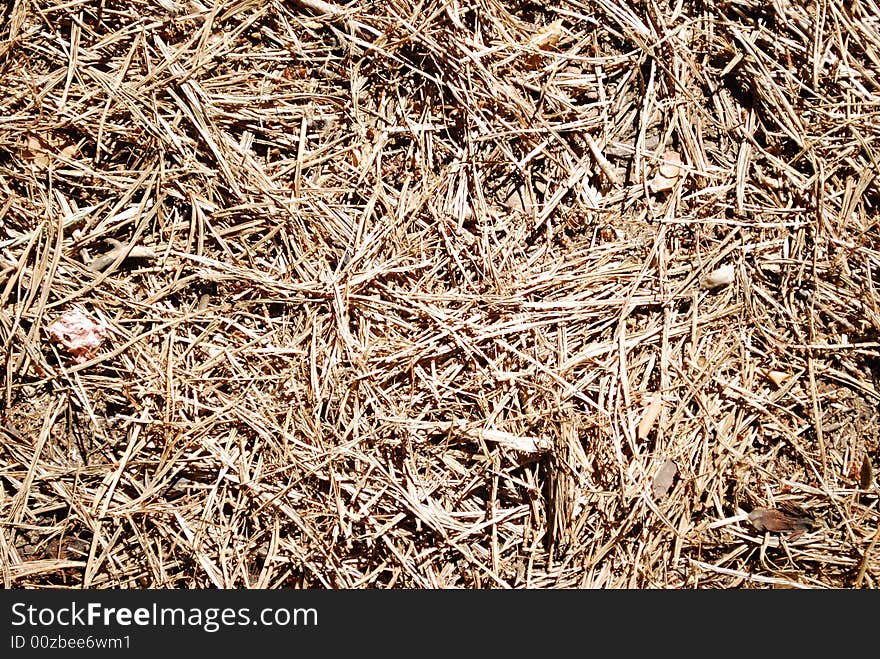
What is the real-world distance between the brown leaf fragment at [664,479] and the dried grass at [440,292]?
0.02 meters

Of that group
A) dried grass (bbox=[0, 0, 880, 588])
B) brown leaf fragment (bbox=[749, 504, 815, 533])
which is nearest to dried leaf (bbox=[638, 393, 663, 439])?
dried grass (bbox=[0, 0, 880, 588])

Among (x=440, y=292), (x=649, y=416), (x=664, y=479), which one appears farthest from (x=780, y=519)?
(x=440, y=292)

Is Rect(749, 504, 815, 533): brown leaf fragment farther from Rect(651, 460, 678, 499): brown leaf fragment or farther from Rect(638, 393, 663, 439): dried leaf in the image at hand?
Rect(638, 393, 663, 439): dried leaf

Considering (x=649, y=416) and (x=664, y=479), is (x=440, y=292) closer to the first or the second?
(x=649, y=416)

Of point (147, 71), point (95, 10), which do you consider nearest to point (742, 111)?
point (147, 71)

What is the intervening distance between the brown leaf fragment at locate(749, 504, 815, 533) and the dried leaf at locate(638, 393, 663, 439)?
389 mm

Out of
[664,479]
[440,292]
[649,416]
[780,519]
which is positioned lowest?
[780,519]

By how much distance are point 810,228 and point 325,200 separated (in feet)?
4.55

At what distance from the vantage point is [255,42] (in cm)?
196

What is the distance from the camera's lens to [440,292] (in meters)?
1.92

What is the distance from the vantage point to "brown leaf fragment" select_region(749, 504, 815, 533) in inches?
74.9

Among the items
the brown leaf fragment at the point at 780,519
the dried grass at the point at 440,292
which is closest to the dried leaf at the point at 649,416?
the dried grass at the point at 440,292

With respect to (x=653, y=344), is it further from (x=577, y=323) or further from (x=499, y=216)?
(x=499, y=216)

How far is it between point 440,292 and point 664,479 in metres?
0.81
